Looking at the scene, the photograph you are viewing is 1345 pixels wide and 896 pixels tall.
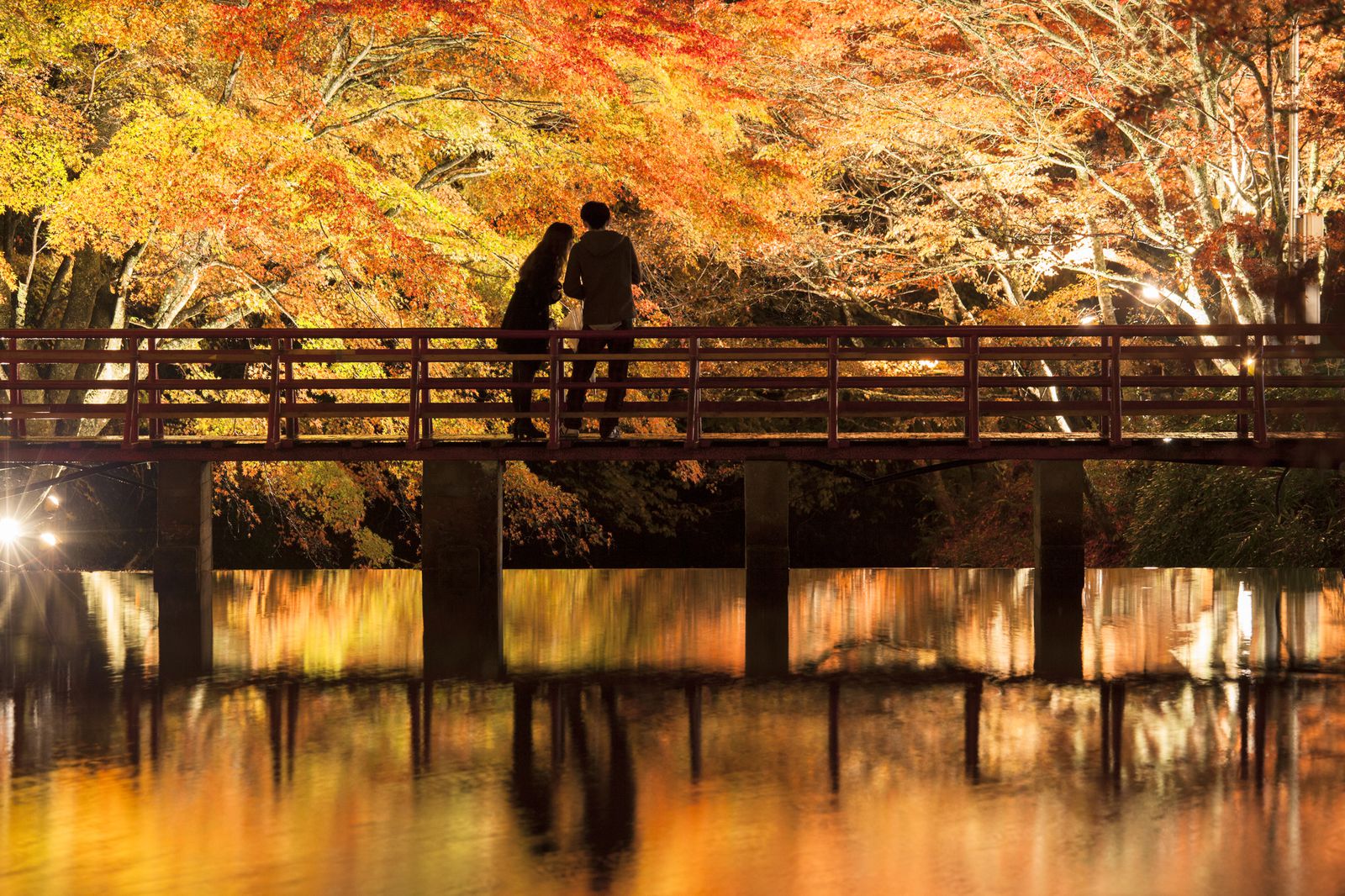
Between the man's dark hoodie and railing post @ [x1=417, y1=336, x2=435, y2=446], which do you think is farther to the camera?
railing post @ [x1=417, y1=336, x2=435, y2=446]

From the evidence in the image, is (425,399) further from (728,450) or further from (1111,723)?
(1111,723)

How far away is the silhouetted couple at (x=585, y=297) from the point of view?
14.0m

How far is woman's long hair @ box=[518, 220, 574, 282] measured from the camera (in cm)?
1414

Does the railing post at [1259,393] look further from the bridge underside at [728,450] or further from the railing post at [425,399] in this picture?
the railing post at [425,399]

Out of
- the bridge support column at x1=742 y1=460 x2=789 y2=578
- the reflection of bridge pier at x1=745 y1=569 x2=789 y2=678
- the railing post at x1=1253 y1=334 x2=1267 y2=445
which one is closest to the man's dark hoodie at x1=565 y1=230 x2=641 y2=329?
the bridge support column at x1=742 y1=460 x2=789 y2=578

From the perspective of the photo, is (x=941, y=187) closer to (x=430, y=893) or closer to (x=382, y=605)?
(x=382, y=605)

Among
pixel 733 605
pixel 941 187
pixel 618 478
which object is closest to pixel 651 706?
pixel 733 605

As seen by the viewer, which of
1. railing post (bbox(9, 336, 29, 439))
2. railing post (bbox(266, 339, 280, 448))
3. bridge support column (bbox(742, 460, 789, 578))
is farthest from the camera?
bridge support column (bbox(742, 460, 789, 578))

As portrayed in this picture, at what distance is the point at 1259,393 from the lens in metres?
15.2

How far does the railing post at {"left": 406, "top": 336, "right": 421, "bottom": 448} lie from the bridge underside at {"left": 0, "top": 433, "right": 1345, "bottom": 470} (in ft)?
0.38

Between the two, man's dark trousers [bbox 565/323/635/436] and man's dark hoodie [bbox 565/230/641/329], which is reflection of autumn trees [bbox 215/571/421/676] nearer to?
man's dark trousers [bbox 565/323/635/436]

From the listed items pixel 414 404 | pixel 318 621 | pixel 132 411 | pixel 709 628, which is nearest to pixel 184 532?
pixel 132 411

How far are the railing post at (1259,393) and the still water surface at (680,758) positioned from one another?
1.88 meters

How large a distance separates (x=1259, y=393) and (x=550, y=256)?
6.75 metres
